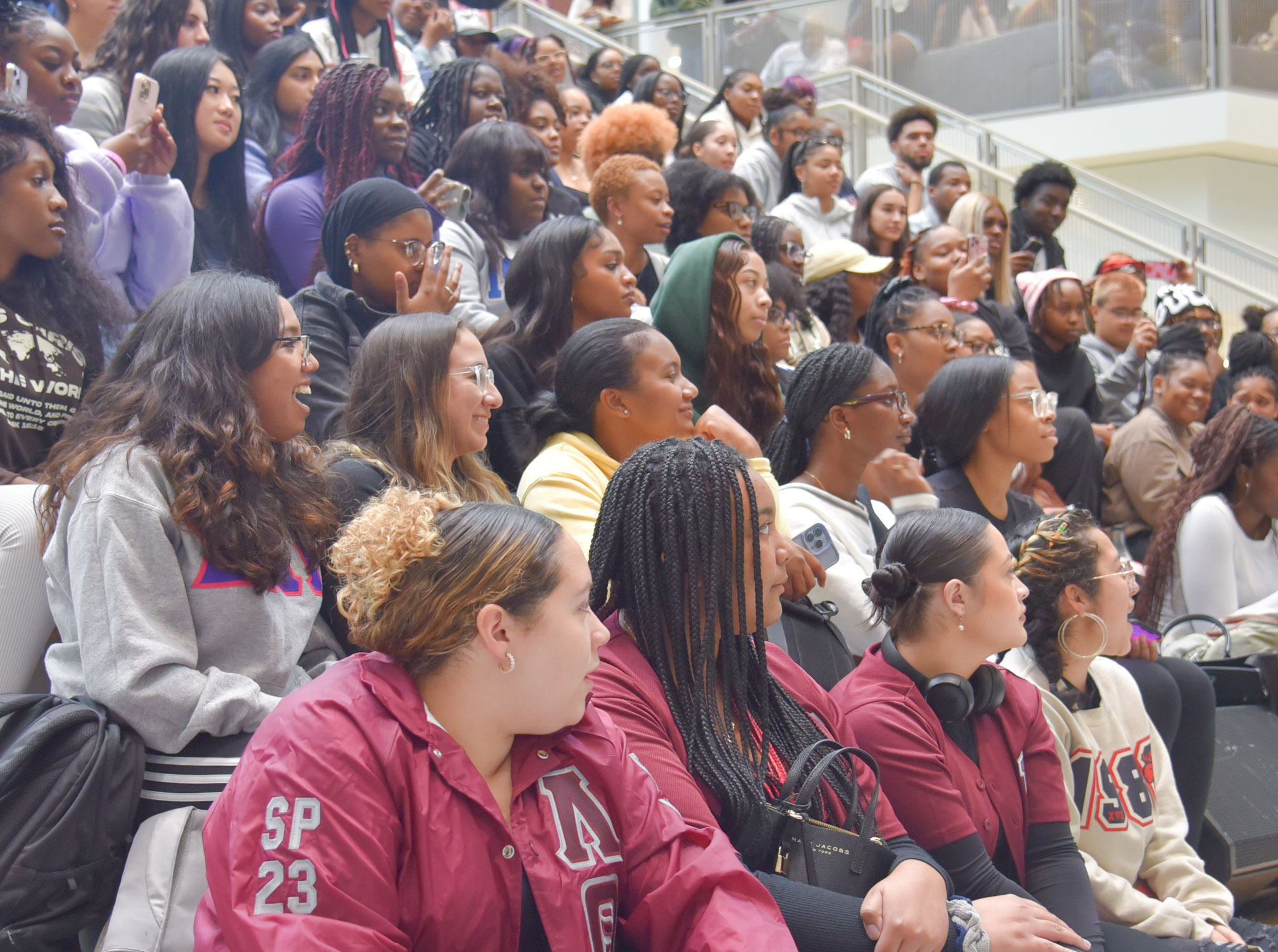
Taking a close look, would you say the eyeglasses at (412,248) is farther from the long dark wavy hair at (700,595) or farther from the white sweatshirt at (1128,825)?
the white sweatshirt at (1128,825)

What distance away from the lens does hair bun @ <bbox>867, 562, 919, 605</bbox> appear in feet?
9.20

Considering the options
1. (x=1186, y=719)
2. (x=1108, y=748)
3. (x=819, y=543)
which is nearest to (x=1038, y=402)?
(x=1186, y=719)

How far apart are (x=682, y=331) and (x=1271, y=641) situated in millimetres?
2334

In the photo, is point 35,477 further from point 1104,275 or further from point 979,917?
point 1104,275

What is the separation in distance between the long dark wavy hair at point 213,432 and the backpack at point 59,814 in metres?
0.39

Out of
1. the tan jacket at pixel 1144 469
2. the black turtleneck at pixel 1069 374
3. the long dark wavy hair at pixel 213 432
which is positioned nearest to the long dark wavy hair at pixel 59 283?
the long dark wavy hair at pixel 213 432

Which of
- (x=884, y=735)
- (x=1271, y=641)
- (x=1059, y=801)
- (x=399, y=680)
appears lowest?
(x=1271, y=641)

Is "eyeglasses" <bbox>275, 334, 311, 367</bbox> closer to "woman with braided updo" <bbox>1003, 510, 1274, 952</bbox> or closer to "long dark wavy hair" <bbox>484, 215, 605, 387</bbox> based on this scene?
"long dark wavy hair" <bbox>484, 215, 605, 387</bbox>

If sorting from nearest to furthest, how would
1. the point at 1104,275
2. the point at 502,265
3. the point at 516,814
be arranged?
the point at 516,814 < the point at 502,265 < the point at 1104,275

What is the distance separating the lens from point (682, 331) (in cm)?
433

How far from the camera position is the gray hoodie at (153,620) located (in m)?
2.08

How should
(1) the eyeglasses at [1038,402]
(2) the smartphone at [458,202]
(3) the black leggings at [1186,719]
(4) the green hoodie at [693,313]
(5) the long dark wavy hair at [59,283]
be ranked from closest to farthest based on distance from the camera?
(5) the long dark wavy hair at [59,283] → (3) the black leggings at [1186,719] → (1) the eyeglasses at [1038,402] → (4) the green hoodie at [693,313] → (2) the smartphone at [458,202]

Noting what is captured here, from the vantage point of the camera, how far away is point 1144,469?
5410 mm

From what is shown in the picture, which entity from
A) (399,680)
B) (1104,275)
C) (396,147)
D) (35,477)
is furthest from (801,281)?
(399,680)
